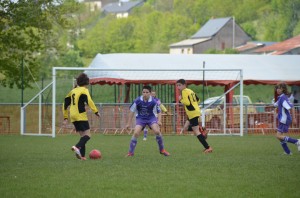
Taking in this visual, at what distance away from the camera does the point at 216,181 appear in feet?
41.3

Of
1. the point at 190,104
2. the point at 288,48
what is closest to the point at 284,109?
the point at 190,104

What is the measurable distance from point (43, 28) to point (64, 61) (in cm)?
4292

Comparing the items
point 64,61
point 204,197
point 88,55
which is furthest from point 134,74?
point 88,55

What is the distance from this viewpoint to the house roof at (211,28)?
116m

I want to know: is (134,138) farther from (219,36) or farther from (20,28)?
(219,36)

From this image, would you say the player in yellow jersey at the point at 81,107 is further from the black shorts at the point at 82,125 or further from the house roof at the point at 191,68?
the house roof at the point at 191,68

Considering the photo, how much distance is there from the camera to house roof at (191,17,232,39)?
116 metres

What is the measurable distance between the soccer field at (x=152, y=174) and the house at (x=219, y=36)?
9467 centimetres

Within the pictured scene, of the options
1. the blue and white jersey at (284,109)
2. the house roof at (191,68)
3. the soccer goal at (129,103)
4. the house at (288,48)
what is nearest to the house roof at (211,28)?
the house at (288,48)

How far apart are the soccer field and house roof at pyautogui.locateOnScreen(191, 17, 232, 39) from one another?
97.0 m

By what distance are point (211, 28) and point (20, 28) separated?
84177 mm

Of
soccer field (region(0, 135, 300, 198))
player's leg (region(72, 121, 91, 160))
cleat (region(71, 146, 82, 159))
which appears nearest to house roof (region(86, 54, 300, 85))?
soccer field (region(0, 135, 300, 198))

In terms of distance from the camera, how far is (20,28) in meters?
36.6

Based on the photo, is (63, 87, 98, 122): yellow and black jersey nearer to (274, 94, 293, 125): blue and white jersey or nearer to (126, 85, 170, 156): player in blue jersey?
(126, 85, 170, 156): player in blue jersey
